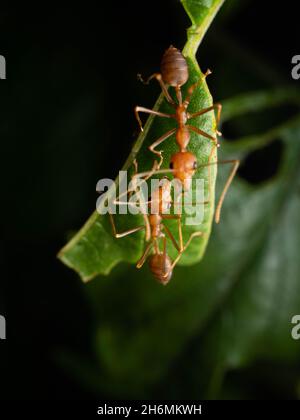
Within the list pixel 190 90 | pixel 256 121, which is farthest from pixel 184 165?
pixel 256 121

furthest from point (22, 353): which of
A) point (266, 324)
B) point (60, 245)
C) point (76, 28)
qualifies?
point (76, 28)

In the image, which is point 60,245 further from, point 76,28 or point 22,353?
point 76,28

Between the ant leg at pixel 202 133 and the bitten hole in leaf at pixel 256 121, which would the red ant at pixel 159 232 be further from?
the bitten hole in leaf at pixel 256 121

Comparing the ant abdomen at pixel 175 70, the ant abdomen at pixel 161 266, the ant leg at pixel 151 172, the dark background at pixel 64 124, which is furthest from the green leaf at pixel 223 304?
the ant abdomen at pixel 175 70

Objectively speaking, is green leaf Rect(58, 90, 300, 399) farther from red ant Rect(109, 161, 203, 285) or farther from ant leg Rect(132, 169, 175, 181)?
ant leg Rect(132, 169, 175, 181)

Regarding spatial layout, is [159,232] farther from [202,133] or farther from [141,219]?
[202,133]

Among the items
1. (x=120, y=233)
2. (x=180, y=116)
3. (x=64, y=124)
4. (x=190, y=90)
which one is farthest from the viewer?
(x=64, y=124)
